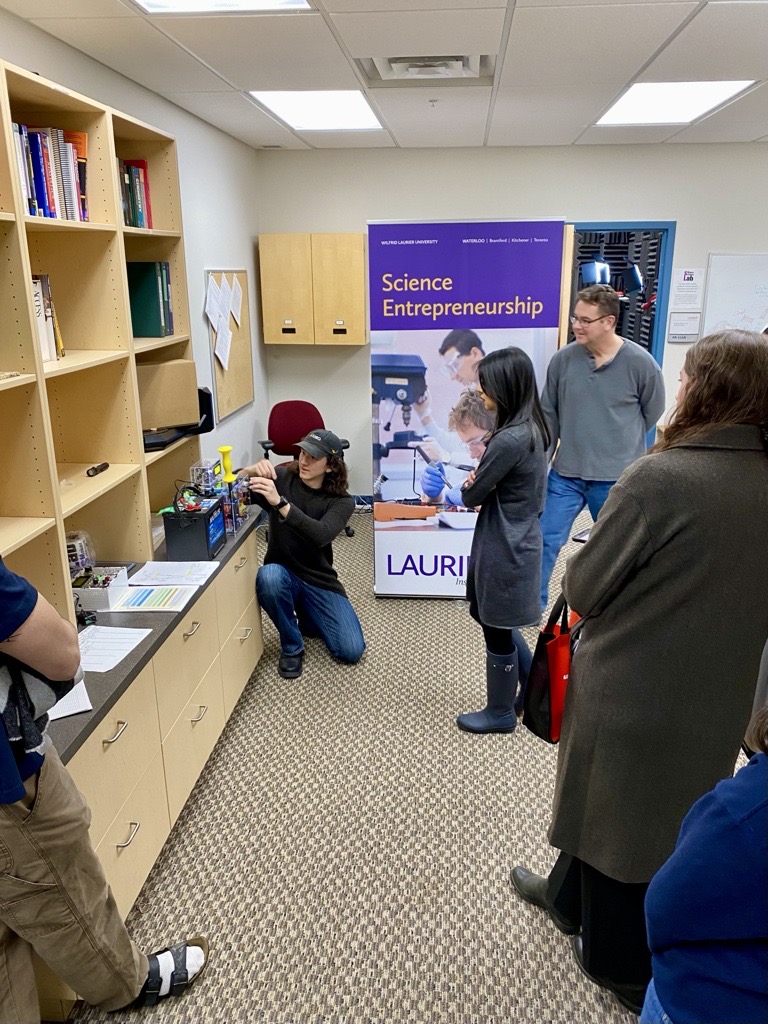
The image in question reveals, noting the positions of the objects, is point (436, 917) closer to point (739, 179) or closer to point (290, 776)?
point (290, 776)

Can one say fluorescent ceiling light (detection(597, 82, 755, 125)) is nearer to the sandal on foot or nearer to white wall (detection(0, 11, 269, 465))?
white wall (detection(0, 11, 269, 465))

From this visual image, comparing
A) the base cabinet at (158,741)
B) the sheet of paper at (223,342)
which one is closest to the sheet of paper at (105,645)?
the base cabinet at (158,741)

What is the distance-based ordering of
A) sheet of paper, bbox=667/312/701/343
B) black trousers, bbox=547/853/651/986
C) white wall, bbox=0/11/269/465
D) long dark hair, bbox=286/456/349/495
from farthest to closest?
sheet of paper, bbox=667/312/701/343, long dark hair, bbox=286/456/349/495, white wall, bbox=0/11/269/465, black trousers, bbox=547/853/651/986

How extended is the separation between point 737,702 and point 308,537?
198cm

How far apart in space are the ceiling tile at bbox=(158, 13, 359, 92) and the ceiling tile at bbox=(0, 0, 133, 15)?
16 cm

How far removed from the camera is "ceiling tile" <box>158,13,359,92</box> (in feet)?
7.92

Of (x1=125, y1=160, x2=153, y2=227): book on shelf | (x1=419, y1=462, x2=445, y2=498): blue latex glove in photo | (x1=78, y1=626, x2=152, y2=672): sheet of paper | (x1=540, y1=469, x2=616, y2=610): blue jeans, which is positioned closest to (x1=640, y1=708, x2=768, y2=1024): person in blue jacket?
(x1=78, y1=626, x2=152, y2=672): sheet of paper

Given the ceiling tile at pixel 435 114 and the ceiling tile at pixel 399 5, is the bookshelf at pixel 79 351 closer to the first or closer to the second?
the ceiling tile at pixel 399 5

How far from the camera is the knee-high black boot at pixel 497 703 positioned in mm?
2771

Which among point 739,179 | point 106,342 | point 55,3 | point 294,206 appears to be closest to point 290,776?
point 106,342

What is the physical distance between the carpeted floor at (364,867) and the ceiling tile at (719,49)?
262cm

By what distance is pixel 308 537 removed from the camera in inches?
124

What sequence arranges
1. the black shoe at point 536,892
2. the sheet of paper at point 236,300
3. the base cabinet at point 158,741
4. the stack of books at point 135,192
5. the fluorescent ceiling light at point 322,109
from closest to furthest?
the base cabinet at point 158,741
the black shoe at point 536,892
the stack of books at point 135,192
the fluorescent ceiling light at point 322,109
the sheet of paper at point 236,300

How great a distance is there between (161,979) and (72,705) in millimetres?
723
